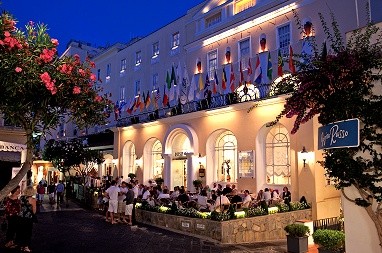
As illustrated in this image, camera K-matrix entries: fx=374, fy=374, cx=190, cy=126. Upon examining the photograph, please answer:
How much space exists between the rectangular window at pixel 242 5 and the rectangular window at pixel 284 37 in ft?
9.61

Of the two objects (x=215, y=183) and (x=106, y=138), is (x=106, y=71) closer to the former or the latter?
(x=106, y=138)

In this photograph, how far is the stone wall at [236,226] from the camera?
1308 centimetres

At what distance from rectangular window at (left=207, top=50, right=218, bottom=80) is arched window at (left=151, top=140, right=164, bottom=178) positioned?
7.19 metres

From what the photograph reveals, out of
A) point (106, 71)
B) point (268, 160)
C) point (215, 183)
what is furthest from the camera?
point (106, 71)

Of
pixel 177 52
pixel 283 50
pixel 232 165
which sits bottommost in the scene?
pixel 232 165

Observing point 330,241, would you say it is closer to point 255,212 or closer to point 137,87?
point 255,212

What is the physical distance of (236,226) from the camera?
43.4 ft

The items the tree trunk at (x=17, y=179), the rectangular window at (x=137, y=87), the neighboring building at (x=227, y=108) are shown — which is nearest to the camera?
the tree trunk at (x=17, y=179)

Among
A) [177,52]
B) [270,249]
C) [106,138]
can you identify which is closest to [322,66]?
[270,249]

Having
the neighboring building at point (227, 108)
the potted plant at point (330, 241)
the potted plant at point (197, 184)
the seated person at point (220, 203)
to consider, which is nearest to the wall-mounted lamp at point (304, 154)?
the neighboring building at point (227, 108)

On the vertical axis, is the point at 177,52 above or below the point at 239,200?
above

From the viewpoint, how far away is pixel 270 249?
1241 centimetres

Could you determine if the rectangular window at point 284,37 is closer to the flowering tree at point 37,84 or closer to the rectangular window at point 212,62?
the rectangular window at point 212,62

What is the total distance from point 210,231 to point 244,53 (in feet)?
40.3
